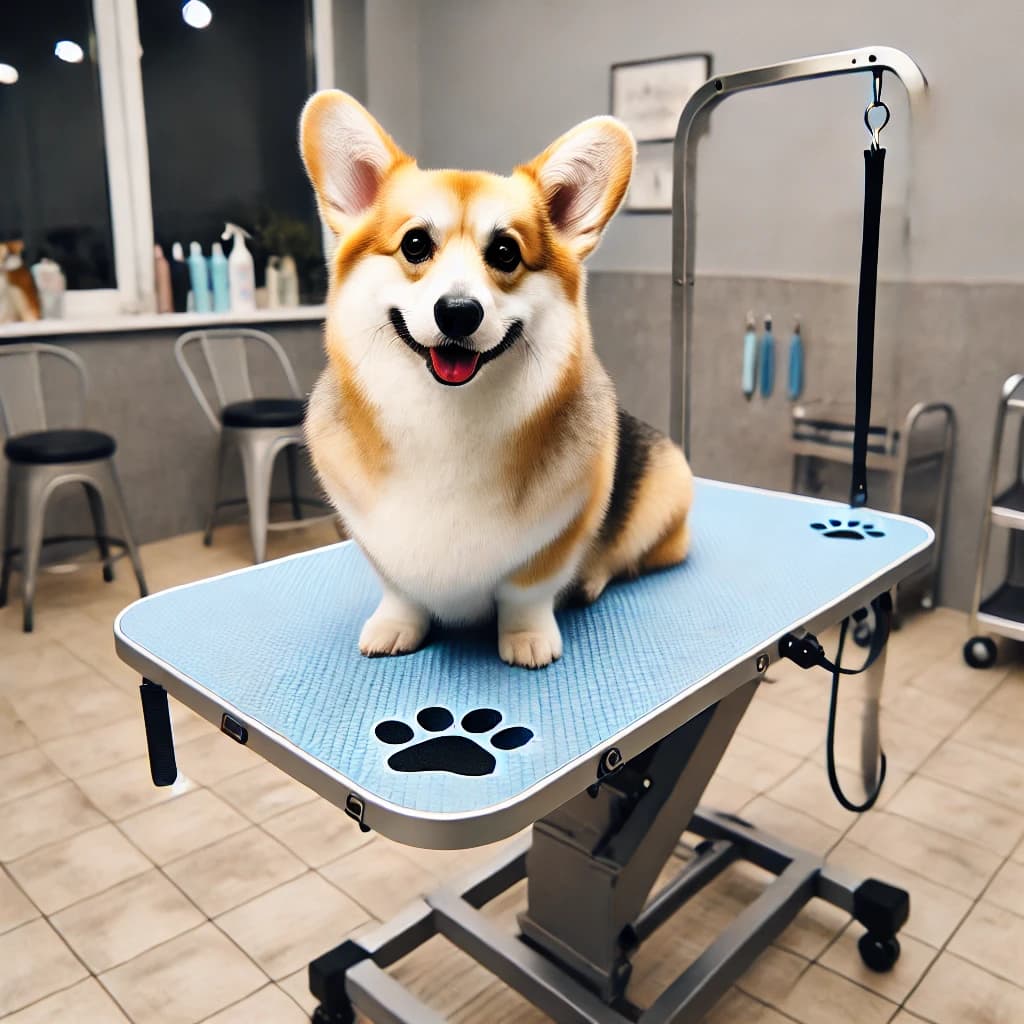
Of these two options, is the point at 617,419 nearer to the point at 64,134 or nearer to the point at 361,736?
the point at 361,736

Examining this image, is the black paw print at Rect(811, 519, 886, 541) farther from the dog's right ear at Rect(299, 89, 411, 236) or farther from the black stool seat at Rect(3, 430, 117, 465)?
the black stool seat at Rect(3, 430, 117, 465)

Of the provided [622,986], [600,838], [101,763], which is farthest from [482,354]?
[101,763]

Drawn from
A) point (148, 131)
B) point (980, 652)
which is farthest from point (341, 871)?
point (148, 131)

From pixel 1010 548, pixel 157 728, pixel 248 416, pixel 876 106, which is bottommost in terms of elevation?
pixel 1010 548

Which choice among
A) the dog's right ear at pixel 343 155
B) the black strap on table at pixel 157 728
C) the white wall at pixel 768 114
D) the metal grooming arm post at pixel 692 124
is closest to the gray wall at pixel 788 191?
the white wall at pixel 768 114

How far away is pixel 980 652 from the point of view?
8.20ft

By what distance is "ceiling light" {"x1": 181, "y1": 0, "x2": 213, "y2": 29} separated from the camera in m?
3.49

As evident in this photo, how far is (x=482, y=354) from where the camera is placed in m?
Result: 0.90

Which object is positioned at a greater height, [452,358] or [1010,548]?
[452,358]

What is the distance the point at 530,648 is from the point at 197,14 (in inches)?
Result: 133

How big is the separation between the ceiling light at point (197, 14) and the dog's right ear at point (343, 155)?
3.06 meters

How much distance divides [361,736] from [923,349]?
239cm

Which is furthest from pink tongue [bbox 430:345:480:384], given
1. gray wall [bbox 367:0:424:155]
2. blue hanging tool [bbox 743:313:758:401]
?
gray wall [bbox 367:0:424:155]

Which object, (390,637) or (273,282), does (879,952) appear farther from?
(273,282)
